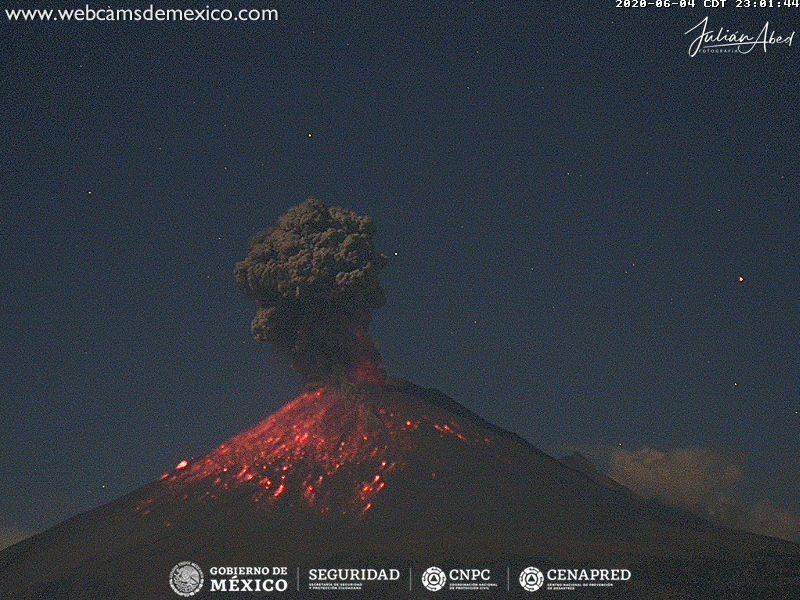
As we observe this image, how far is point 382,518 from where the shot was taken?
45.2 metres

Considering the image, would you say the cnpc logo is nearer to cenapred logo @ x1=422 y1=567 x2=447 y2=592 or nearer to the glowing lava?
cenapred logo @ x1=422 y1=567 x2=447 y2=592

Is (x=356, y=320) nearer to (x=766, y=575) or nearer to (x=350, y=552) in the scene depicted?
(x=350, y=552)

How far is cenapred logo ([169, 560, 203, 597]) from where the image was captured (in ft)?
128

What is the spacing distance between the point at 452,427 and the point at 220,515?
10878 mm

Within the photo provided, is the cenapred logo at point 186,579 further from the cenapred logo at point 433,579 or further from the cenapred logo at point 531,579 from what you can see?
the cenapred logo at point 531,579

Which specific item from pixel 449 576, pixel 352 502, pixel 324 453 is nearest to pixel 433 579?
pixel 449 576

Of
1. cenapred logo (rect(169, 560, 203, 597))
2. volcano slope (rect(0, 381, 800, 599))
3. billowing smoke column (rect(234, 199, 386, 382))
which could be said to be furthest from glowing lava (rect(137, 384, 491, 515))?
cenapred logo (rect(169, 560, 203, 597))

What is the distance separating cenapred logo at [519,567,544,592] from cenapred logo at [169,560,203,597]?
34.3ft

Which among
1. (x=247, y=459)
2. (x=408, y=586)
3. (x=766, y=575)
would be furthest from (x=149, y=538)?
(x=766, y=575)

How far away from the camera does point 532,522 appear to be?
4584 cm

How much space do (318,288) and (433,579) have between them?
14640 mm

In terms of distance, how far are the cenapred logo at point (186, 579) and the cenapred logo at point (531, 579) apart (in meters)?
10.5

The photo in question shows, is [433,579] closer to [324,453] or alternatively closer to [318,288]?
[324,453]

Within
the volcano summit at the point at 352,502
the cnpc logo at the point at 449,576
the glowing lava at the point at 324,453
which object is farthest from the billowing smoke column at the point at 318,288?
the cnpc logo at the point at 449,576
